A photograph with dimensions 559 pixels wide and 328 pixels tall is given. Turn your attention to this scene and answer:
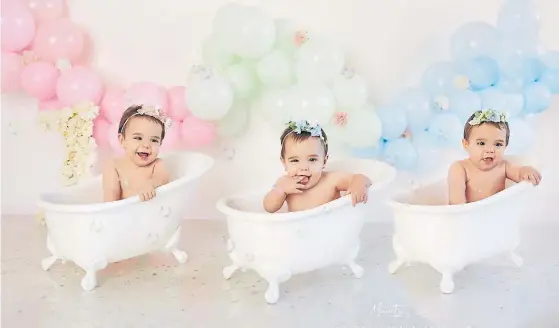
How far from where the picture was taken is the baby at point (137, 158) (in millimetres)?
2746

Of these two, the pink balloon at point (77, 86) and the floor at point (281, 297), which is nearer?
the floor at point (281, 297)

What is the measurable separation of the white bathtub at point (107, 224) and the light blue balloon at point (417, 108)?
0.88 metres

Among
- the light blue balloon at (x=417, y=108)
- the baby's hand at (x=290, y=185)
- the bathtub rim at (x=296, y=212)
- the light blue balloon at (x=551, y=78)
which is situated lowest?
the bathtub rim at (x=296, y=212)

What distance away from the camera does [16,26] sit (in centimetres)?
308

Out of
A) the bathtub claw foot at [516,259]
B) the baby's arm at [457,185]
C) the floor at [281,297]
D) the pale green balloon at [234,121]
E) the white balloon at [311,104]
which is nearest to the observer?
the floor at [281,297]

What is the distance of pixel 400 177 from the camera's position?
11.1 ft

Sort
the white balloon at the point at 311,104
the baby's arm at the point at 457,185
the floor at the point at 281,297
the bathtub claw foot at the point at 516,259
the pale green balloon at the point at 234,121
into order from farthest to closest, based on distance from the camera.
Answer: the pale green balloon at the point at 234,121, the white balloon at the point at 311,104, the bathtub claw foot at the point at 516,259, the baby's arm at the point at 457,185, the floor at the point at 281,297

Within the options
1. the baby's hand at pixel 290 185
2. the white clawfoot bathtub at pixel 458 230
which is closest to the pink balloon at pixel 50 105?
the baby's hand at pixel 290 185

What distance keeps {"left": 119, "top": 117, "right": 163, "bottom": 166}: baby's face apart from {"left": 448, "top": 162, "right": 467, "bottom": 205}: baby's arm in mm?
1118

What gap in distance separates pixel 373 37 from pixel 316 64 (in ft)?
1.75

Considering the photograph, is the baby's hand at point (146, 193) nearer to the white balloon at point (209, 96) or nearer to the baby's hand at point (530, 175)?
the white balloon at point (209, 96)

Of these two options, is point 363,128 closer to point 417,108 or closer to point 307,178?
point 417,108

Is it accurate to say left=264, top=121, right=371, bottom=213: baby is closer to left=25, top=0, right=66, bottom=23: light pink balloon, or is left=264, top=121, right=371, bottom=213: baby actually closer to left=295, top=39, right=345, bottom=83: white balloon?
left=295, top=39, right=345, bottom=83: white balloon

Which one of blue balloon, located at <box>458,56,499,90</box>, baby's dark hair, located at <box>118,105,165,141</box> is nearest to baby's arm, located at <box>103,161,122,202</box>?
baby's dark hair, located at <box>118,105,165,141</box>
